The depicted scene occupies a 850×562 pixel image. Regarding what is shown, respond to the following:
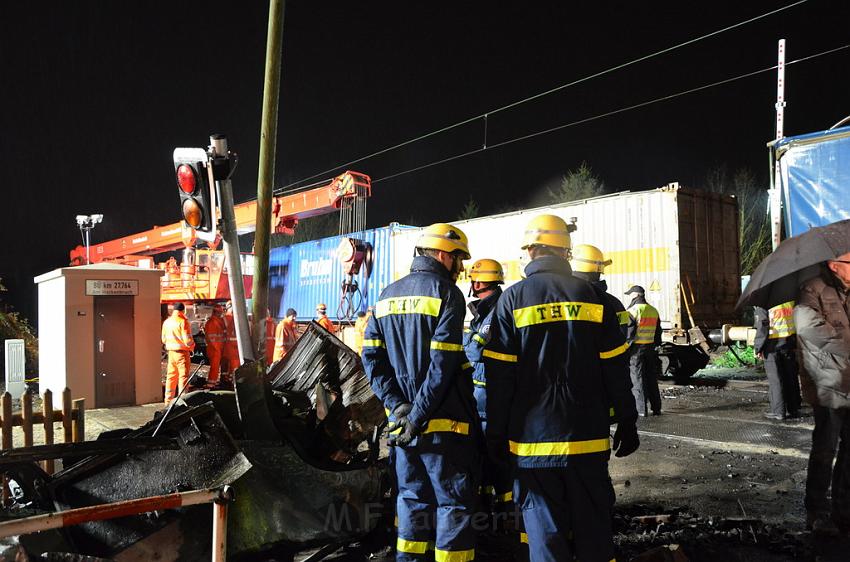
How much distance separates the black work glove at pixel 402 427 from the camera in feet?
11.1

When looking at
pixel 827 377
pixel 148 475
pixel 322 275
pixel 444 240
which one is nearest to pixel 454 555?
pixel 148 475

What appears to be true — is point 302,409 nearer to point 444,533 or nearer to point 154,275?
point 444,533

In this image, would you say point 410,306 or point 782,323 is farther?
point 782,323

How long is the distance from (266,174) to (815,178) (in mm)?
7024

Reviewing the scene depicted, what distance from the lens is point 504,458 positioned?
321 centimetres

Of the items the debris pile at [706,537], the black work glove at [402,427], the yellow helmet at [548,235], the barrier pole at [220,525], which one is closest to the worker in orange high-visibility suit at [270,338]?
the debris pile at [706,537]

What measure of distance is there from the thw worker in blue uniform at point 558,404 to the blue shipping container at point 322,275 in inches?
524

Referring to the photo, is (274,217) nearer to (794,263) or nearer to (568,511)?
(794,263)

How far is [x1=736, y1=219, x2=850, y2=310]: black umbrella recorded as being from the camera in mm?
4246

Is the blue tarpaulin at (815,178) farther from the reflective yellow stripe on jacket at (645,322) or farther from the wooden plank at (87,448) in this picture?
the wooden plank at (87,448)

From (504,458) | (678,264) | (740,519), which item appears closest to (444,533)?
(504,458)

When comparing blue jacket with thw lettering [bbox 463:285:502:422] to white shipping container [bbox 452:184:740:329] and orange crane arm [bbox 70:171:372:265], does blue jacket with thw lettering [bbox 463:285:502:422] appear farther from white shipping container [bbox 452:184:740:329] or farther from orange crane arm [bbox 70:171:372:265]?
orange crane arm [bbox 70:171:372:265]

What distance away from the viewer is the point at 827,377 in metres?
4.18

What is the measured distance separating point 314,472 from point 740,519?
3080 millimetres
